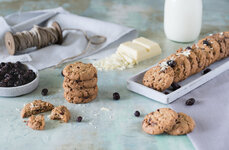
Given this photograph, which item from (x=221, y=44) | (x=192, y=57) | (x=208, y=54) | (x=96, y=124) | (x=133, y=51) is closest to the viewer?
(x=96, y=124)

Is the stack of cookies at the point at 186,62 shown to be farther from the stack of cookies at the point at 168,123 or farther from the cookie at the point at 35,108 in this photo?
the cookie at the point at 35,108

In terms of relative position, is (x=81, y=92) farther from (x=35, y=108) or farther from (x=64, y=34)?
(x=64, y=34)

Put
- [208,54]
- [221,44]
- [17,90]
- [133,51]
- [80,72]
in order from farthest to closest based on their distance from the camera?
1. [133,51]
2. [221,44]
3. [208,54]
4. [17,90]
5. [80,72]

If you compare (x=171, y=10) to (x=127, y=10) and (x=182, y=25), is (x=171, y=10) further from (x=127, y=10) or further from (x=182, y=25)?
(x=127, y=10)

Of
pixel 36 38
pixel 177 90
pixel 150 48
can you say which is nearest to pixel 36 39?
pixel 36 38

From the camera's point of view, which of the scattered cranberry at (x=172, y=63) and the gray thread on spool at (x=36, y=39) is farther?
the gray thread on spool at (x=36, y=39)

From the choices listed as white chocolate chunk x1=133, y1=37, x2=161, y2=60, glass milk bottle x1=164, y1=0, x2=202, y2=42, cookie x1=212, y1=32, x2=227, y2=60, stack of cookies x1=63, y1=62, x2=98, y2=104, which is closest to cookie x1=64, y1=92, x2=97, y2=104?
stack of cookies x1=63, y1=62, x2=98, y2=104

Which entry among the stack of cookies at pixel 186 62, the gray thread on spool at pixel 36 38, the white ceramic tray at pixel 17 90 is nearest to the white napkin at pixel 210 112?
the stack of cookies at pixel 186 62

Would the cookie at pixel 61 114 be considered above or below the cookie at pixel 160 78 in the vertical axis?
below
